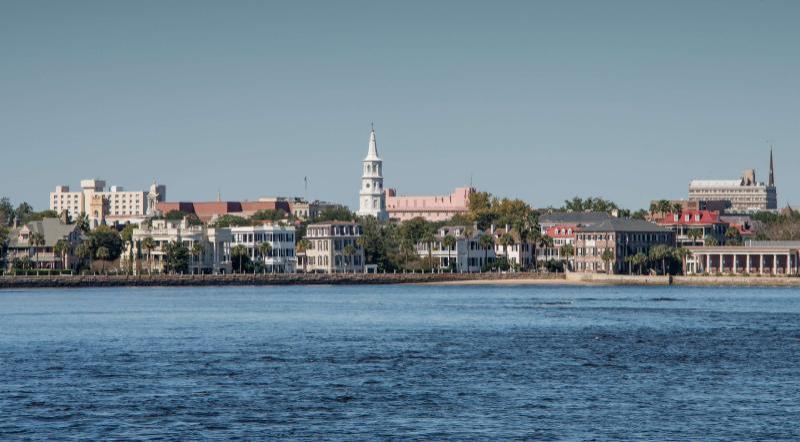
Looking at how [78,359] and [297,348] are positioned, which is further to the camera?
[297,348]

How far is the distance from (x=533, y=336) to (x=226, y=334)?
1843 centimetres

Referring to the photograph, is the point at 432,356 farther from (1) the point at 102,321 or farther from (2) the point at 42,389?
(1) the point at 102,321

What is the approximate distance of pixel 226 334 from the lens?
8819 centimetres

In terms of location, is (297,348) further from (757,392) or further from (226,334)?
(757,392)

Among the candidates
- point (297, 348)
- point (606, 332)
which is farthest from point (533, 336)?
point (297, 348)

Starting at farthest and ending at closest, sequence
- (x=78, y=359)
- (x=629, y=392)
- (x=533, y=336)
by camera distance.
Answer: (x=533, y=336) → (x=78, y=359) → (x=629, y=392)

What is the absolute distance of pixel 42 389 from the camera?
55.3 metres

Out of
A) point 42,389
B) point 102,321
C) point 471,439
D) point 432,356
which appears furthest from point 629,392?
point 102,321

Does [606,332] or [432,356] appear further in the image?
[606,332]

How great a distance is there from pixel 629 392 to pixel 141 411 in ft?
60.0

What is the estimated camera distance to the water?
46469 millimetres

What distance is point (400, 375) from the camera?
61.2 metres

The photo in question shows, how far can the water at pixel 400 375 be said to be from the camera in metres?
46.5

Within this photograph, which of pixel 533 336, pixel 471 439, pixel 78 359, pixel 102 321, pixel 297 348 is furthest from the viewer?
pixel 102 321
